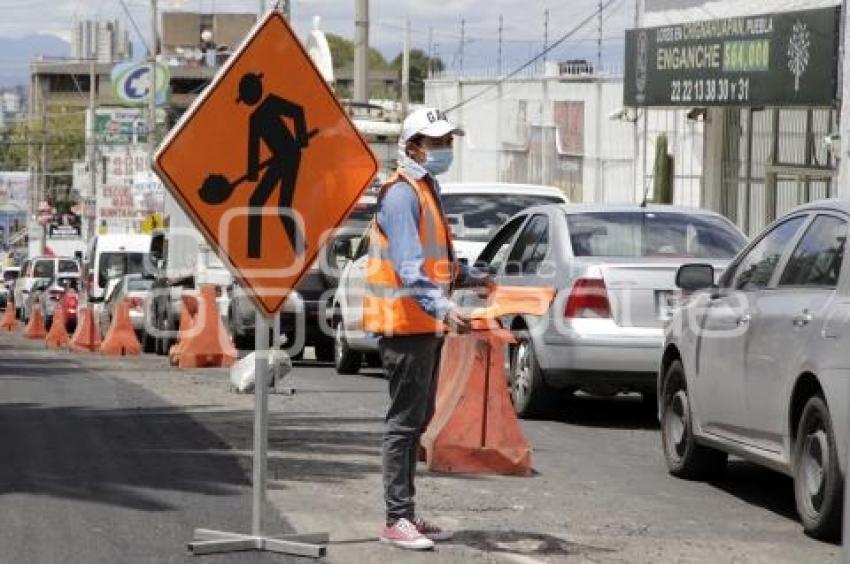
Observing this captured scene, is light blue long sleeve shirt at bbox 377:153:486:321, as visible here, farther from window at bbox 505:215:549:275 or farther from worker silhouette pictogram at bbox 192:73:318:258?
window at bbox 505:215:549:275

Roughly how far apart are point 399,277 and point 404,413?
599 millimetres

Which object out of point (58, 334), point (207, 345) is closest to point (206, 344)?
point (207, 345)

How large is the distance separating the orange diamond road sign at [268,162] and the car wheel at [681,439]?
3.19 metres

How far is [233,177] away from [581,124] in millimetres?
30916

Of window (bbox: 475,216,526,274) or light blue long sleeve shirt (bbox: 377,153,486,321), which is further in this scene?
window (bbox: 475,216,526,274)

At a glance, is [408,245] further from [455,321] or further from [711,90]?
[711,90]

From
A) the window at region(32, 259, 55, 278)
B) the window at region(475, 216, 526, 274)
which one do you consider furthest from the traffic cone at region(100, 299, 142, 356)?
the window at region(32, 259, 55, 278)

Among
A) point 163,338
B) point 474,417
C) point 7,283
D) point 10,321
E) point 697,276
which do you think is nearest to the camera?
point 474,417

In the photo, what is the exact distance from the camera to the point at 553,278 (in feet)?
42.5

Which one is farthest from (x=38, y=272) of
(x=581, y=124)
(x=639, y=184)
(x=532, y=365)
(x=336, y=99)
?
(x=336, y=99)

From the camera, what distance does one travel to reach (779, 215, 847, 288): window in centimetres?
856

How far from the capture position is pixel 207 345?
20.3m

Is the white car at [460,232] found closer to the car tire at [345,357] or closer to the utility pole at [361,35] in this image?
the car tire at [345,357]

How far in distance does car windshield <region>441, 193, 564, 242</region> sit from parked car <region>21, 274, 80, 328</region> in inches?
726
